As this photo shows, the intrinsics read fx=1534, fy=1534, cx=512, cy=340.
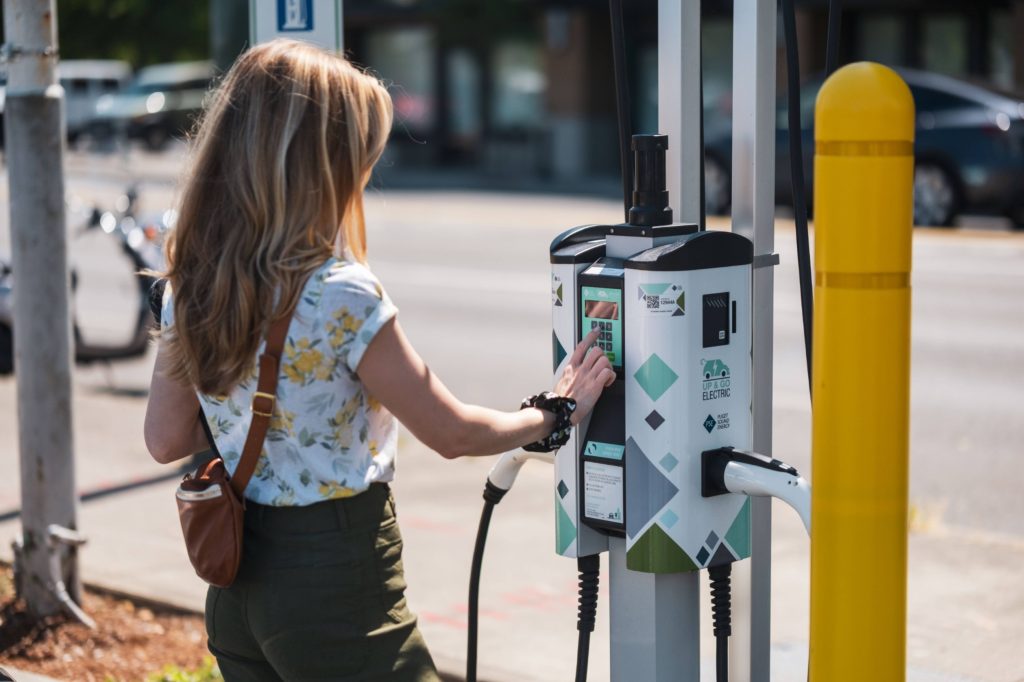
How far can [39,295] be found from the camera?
15.3ft

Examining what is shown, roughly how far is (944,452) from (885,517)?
17.4 ft

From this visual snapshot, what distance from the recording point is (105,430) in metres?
7.98

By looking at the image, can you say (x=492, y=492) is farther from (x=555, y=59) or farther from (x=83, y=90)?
(x=83, y=90)

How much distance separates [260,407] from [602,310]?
646 millimetres

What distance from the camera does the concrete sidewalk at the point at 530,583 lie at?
173 inches

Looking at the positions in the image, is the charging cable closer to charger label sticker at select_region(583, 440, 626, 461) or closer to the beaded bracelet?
charger label sticker at select_region(583, 440, 626, 461)

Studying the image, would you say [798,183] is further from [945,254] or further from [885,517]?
[945,254]

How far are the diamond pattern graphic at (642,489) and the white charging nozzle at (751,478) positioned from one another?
0.07 metres

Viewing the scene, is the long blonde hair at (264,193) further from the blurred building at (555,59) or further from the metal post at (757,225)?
the blurred building at (555,59)

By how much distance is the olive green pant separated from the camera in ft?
8.27

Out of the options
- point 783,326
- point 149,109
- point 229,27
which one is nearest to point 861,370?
point 229,27

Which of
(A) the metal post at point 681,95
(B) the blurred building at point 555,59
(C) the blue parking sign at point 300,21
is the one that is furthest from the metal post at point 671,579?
(B) the blurred building at point 555,59

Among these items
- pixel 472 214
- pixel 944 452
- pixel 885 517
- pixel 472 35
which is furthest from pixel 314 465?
pixel 472 35

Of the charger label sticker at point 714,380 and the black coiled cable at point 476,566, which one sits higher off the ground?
the charger label sticker at point 714,380
